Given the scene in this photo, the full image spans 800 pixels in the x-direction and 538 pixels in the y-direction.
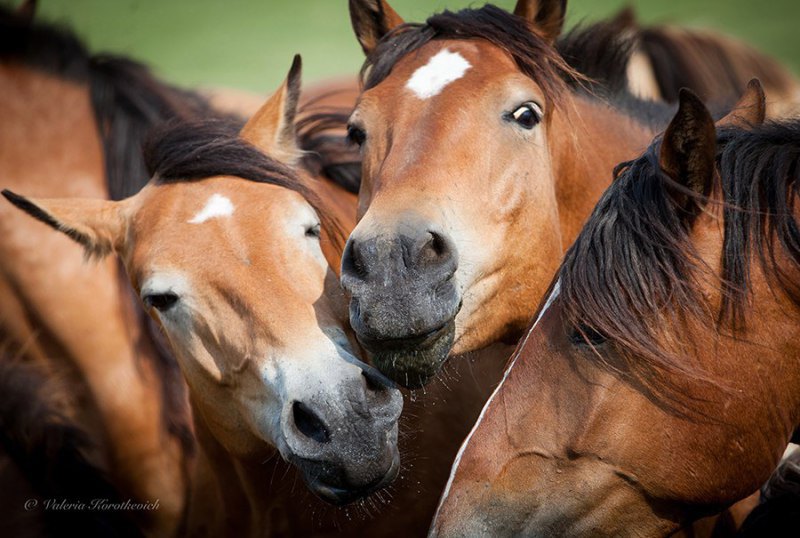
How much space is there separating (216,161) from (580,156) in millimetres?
1411

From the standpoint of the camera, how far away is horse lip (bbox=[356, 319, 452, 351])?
232cm

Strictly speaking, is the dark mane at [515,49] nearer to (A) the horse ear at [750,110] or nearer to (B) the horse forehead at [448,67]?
(B) the horse forehead at [448,67]

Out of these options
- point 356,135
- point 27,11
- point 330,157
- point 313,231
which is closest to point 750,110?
point 356,135

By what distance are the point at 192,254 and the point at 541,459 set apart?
142 cm

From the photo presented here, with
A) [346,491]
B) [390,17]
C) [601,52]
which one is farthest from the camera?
[601,52]

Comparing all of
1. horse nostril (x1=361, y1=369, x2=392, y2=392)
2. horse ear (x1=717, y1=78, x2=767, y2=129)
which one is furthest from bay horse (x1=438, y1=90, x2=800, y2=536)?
horse nostril (x1=361, y1=369, x2=392, y2=392)

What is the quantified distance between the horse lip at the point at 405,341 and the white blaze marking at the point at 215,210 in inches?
31.0

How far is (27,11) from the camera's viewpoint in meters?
4.95

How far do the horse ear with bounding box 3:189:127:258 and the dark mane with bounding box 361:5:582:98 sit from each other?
3.72 ft

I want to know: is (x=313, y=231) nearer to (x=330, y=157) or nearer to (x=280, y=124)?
(x=280, y=124)

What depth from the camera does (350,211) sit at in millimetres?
3514

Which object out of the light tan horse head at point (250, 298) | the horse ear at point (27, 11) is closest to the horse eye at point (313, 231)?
the light tan horse head at point (250, 298)

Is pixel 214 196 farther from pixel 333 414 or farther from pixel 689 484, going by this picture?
pixel 689 484

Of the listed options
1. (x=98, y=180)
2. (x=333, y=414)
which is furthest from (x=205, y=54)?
(x=333, y=414)
